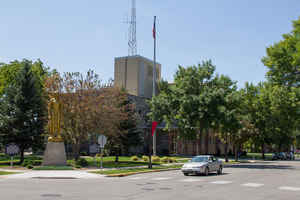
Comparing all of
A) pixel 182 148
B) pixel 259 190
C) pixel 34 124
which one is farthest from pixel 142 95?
pixel 259 190

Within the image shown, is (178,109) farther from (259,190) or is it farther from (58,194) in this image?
(58,194)

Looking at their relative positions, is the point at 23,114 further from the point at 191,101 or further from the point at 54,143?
the point at 191,101

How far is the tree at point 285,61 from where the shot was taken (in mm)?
30750

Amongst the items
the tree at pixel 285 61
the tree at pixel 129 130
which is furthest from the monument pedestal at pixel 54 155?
the tree at pixel 285 61

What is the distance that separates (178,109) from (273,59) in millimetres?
11665

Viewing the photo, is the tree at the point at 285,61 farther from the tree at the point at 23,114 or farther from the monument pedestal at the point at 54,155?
the tree at the point at 23,114

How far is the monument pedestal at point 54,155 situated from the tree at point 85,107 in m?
4.28

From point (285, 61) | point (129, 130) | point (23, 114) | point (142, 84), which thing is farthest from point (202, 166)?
point (142, 84)

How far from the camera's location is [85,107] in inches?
1288

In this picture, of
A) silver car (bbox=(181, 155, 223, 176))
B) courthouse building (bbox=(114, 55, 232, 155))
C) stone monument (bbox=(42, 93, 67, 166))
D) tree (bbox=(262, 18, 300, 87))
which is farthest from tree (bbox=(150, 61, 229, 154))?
courthouse building (bbox=(114, 55, 232, 155))

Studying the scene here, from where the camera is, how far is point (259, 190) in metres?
15.3

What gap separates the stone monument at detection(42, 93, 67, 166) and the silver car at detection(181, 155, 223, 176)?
35.8 ft

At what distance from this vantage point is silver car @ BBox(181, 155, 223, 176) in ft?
76.0

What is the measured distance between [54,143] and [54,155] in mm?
956
